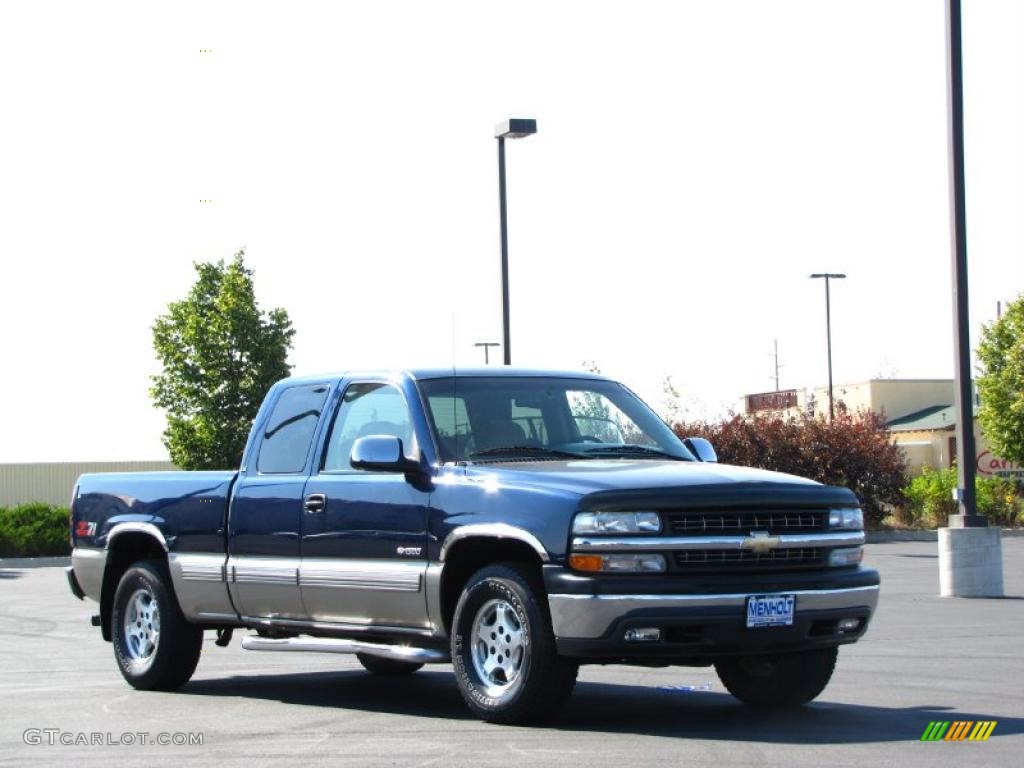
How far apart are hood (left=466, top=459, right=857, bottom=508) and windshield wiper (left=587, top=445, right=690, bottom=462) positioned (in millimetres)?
433

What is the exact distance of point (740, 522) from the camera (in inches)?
374

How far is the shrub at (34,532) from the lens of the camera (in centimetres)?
3572

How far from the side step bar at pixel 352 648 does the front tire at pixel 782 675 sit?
1.74m

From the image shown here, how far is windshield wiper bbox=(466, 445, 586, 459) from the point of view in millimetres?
10570

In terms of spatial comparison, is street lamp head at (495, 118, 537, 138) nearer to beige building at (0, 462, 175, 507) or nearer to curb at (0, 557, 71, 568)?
curb at (0, 557, 71, 568)

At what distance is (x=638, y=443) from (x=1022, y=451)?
2395 inches

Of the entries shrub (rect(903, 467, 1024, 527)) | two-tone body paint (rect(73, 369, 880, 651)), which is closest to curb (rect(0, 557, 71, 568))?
shrub (rect(903, 467, 1024, 527))

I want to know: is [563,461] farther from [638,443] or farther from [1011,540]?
[1011,540]

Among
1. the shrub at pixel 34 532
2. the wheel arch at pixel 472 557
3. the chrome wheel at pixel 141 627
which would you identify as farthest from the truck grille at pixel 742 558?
the shrub at pixel 34 532

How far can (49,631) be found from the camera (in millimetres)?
17984

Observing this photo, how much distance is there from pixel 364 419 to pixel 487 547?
5.44 ft

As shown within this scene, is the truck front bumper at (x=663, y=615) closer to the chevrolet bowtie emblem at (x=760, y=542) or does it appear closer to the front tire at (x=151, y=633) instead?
the chevrolet bowtie emblem at (x=760, y=542)

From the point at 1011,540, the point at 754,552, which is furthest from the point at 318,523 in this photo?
the point at 1011,540

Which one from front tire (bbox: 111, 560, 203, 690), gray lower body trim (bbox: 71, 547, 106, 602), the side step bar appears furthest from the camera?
gray lower body trim (bbox: 71, 547, 106, 602)
